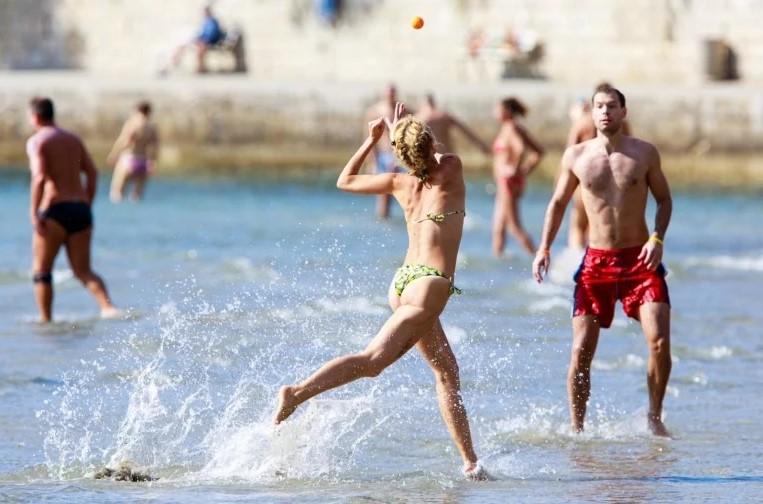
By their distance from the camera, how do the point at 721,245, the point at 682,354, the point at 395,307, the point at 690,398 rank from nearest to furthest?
1. the point at 395,307
2. the point at 690,398
3. the point at 682,354
4. the point at 721,245

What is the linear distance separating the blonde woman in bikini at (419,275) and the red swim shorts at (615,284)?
A: 4.22 ft

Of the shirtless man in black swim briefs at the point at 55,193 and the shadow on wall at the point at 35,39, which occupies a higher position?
the shirtless man in black swim briefs at the point at 55,193

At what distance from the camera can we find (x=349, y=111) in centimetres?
2991

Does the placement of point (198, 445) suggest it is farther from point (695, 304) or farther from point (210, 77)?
point (210, 77)

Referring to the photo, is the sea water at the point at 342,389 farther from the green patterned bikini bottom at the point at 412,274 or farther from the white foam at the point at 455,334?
the green patterned bikini bottom at the point at 412,274

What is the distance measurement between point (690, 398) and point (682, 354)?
5.33 feet

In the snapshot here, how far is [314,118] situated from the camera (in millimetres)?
30109

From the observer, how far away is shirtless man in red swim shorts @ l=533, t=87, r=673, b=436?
30.2ft

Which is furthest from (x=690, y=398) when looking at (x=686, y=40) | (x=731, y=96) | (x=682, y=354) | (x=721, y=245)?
(x=686, y=40)

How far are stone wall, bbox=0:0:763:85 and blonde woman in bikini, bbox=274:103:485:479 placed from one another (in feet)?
80.2

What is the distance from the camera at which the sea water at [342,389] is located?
333 inches

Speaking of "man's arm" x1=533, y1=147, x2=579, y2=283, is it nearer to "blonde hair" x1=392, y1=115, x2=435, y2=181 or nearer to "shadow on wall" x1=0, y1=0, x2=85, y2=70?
"blonde hair" x1=392, y1=115, x2=435, y2=181

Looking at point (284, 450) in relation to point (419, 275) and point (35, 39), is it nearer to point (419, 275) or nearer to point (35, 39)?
point (419, 275)

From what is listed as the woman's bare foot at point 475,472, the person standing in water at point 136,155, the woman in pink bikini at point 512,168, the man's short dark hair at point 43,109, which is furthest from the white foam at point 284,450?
the person standing in water at point 136,155
